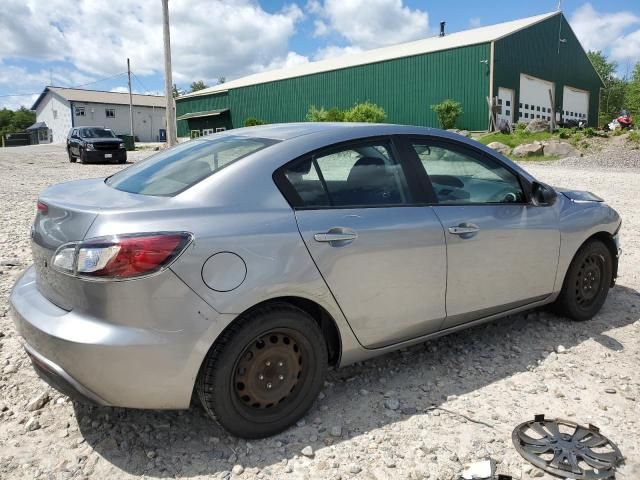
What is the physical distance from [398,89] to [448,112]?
5.10m

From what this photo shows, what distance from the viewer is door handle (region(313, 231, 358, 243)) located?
2730 millimetres

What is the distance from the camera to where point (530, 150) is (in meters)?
20.3

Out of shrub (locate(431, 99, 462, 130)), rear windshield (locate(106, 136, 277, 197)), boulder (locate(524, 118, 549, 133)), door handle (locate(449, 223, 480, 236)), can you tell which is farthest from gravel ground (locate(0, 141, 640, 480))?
shrub (locate(431, 99, 462, 130))

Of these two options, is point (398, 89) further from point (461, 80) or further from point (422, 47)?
point (461, 80)

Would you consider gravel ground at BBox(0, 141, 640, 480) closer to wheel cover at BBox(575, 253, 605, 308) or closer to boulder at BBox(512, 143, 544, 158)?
wheel cover at BBox(575, 253, 605, 308)

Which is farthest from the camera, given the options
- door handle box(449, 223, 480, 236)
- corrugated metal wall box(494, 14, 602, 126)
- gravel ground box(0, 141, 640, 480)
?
corrugated metal wall box(494, 14, 602, 126)

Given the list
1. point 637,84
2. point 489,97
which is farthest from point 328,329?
point 637,84

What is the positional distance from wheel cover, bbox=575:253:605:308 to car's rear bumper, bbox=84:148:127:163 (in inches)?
839

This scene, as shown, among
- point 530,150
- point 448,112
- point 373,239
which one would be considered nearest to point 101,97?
point 448,112

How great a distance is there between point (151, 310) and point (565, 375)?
8.59 ft

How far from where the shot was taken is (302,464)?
2.57m

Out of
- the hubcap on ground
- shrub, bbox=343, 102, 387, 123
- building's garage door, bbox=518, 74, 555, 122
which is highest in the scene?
building's garage door, bbox=518, 74, 555, 122

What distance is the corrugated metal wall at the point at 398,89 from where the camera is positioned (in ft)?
97.8

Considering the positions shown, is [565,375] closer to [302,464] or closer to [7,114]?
[302,464]
